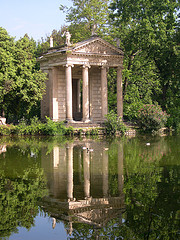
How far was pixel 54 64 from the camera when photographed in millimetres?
37312

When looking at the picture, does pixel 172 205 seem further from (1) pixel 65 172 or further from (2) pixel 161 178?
(1) pixel 65 172

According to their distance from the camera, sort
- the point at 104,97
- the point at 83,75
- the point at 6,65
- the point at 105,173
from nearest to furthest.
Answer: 1. the point at 105,173
2. the point at 6,65
3. the point at 83,75
4. the point at 104,97

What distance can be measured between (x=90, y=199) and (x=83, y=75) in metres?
28.7

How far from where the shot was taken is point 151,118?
116 feet

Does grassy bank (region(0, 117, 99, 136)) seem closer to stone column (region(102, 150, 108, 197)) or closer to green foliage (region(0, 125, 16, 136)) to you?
green foliage (region(0, 125, 16, 136))

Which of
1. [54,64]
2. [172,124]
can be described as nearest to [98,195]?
[54,64]

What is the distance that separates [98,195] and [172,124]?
32215 millimetres

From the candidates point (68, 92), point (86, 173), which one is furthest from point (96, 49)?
point (86, 173)

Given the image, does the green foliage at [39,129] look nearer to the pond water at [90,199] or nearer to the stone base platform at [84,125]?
the stone base platform at [84,125]

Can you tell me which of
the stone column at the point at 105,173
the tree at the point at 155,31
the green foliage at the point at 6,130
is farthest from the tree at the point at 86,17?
the stone column at the point at 105,173

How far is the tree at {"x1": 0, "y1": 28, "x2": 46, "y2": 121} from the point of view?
3241 centimetres

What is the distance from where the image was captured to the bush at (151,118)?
35.4m

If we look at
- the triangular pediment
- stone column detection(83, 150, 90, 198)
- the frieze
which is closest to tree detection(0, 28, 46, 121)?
the triangular pediment

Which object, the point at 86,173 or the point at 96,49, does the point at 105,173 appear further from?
the point at 96,49
